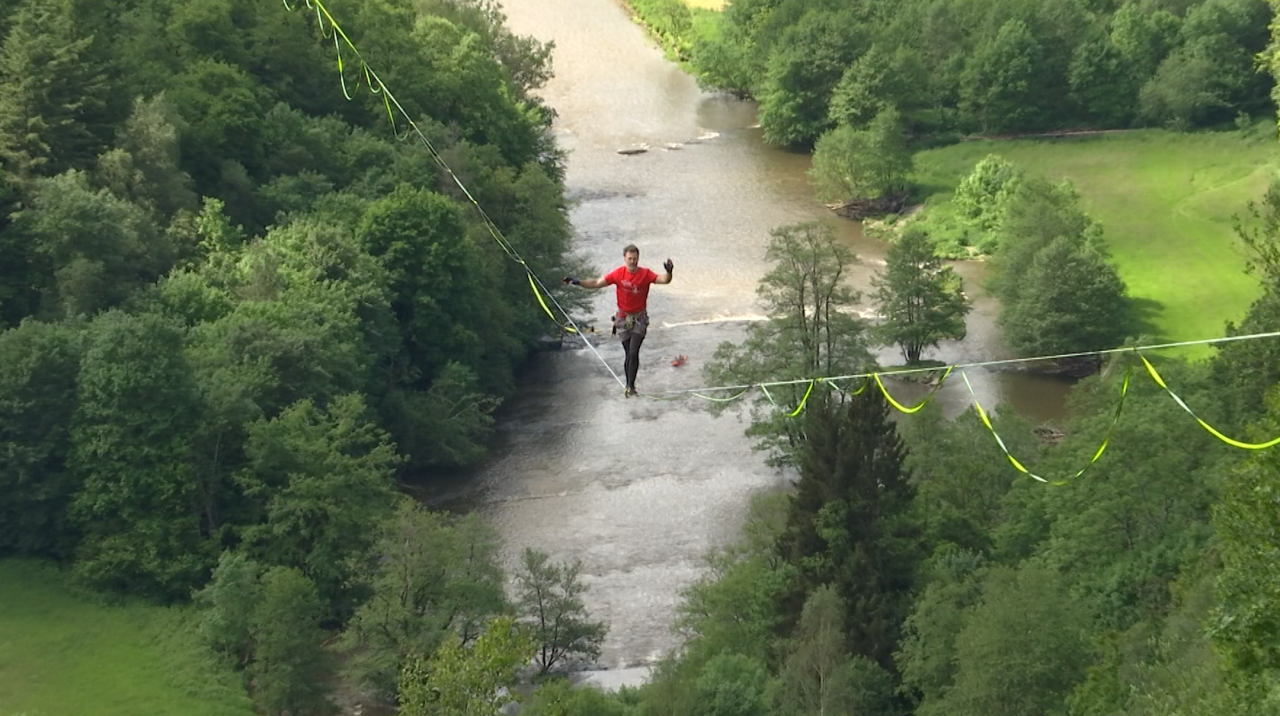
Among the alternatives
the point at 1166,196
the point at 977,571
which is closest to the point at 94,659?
the point at 977,571

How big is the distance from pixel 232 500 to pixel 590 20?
5503 centimetres

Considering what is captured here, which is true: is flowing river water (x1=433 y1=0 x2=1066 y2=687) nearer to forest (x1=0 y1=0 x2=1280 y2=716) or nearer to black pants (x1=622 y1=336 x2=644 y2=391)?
forest (x1=0 y1=0 x2=1280 y2=716)

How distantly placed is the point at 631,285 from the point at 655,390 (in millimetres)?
23596

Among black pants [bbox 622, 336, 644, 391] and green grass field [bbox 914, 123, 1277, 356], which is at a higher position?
green grass field [bbox 914, 123, 1277, 356]

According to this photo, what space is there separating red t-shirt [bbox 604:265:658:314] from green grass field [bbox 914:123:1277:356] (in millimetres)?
29982

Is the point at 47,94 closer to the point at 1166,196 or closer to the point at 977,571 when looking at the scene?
the point at 977,571

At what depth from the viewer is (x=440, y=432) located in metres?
39.8

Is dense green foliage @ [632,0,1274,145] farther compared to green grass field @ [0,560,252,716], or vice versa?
dense green foliage @ [632,0,1274,145]

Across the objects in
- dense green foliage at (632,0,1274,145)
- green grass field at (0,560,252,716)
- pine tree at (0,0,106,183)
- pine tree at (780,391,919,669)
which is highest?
dense green foliage at (632,0,1274,145)

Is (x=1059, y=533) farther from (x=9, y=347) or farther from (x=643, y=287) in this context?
(x=9, y=347)

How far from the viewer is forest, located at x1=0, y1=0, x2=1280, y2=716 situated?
2575cm

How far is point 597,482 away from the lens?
39531mm

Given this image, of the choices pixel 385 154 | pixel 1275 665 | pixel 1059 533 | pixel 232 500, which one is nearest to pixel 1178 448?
pixel 1059 533

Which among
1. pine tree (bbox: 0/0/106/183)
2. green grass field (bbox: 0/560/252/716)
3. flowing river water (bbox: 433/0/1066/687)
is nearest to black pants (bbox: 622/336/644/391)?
flowing river water (bbox: 433/0/1066/687)
